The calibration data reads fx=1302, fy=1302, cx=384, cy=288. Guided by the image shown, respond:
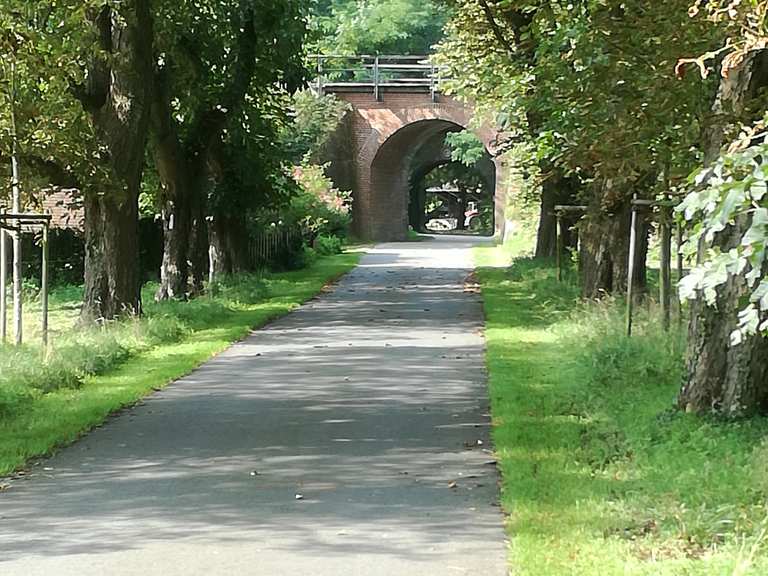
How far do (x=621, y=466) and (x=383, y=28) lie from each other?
6072cm

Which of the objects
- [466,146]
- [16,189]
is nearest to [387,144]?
[466,146]

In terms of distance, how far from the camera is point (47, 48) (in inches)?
651

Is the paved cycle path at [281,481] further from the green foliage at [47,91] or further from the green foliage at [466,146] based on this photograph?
the green foliage at [466,146]

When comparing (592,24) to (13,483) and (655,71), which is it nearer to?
(655,71)

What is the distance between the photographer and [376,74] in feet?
197

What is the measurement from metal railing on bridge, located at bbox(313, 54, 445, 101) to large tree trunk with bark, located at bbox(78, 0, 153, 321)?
36633 millimetres

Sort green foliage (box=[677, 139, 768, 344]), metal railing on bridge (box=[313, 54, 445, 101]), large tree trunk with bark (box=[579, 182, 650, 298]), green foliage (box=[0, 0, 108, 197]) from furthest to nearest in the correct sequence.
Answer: metal railing on bridge (box=[313, 54, 445, 101]), large tree trunk with bark (box=[579, 182, 650, 298]), green foliage (box=[0, 0, 108, 197]), green foliage (box=[677, 139, 768, 344])

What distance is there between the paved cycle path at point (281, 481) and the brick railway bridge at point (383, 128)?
141ft

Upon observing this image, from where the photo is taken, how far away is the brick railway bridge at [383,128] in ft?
195

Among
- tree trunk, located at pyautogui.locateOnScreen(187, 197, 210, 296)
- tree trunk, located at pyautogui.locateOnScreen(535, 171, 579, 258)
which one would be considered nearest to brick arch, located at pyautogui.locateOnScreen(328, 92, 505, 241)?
tree trunk, located at pyautogui.locateOnScreen(535, 171, 579, 258)

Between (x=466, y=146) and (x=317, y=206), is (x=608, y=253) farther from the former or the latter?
(x=466, y=146)

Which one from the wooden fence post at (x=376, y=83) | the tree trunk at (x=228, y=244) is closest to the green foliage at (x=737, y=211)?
the tree trunk at (x=228, y=244)

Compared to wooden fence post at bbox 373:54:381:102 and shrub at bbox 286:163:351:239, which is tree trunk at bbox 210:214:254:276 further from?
wooden fence post at bbox 373:54:381:102

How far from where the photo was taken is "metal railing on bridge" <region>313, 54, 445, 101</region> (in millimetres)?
59500
